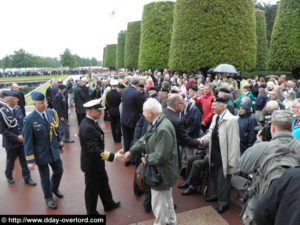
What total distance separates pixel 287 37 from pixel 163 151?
59.3ft

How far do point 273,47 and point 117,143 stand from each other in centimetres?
1569

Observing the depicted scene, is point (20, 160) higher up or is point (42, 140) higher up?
point (42, 140)

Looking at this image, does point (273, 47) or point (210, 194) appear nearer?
point (210, 194)

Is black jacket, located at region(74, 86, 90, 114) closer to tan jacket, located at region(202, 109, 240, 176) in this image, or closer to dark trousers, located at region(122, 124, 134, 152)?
dark trousers, located at region(122, 124, 134, 152)

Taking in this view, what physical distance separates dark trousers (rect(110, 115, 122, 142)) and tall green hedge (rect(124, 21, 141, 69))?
1018 inches

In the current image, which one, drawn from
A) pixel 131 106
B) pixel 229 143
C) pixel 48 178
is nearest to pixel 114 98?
pixel 131 106

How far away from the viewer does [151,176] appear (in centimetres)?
311

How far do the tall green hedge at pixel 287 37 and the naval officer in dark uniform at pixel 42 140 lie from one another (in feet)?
58.4

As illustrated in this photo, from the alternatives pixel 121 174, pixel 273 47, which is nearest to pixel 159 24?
pixel 273 47

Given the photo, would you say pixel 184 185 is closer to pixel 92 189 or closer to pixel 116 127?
pixel 92 189

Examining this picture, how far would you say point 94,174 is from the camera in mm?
3584

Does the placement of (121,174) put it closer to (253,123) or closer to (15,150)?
(15,150)

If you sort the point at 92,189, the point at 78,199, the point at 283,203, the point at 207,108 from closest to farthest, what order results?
the point at 283,203 → the point at 92,189 → the point at 78,199 → the point at 207,108

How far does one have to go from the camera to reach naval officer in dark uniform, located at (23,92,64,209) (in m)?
3.86
